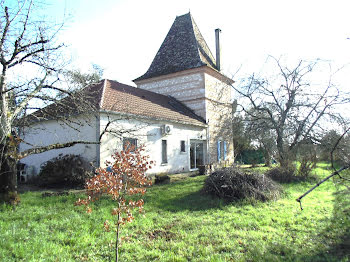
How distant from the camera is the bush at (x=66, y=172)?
11.1 m

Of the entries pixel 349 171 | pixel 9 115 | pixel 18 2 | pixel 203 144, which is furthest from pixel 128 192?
pixel 203 144

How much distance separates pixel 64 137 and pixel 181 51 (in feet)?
41.6

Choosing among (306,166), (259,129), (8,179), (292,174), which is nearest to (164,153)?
(259,129)

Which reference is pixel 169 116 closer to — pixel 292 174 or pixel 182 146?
pixel 182 146

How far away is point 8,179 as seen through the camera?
7.91 meters

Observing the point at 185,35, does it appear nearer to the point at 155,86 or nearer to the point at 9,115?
the point at 155,86

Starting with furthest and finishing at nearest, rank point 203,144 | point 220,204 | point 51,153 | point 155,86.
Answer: point 155,86 < point 203,144 < point 51,153 < point 220,204

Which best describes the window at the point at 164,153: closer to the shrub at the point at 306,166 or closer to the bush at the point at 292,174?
the bush at the point at 292,174

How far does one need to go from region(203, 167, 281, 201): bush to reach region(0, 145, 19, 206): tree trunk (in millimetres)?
6364

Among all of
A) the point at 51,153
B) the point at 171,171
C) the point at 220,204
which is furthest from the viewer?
the point at 171,171

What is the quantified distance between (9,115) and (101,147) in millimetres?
4363

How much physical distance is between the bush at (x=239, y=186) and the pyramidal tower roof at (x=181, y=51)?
1166 cm

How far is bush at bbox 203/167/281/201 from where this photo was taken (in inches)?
354

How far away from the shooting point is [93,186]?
435cm
